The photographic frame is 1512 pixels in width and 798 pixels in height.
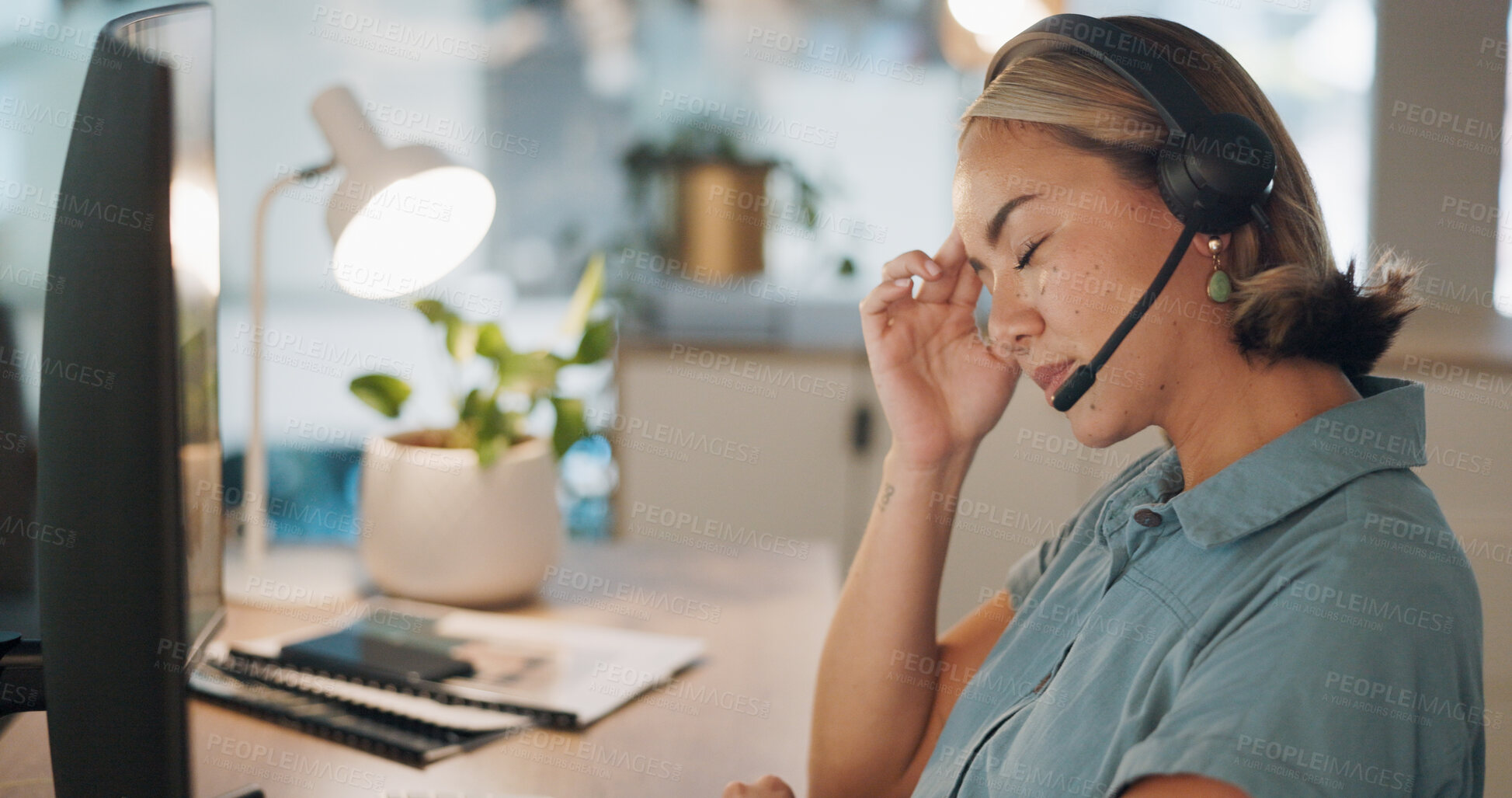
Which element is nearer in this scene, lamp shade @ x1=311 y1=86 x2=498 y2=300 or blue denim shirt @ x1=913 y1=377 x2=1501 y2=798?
blue denim shirt @ x1=913 y1=377 x2=1501 y2=798

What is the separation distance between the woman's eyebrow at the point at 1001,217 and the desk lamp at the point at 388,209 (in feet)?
2.05

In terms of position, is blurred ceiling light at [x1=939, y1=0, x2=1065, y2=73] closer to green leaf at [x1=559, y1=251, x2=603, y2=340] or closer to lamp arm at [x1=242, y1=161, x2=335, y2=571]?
green leaf at [x1=559, y1=251, x2=603, y2=340]

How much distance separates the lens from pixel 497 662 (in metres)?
1.10

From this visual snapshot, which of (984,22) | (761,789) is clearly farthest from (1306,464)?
(984,22)

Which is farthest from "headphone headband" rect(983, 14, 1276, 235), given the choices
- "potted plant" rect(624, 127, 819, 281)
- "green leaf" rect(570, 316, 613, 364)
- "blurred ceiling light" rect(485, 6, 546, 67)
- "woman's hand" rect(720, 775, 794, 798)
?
"blurred ceiling light" rect(485, 6, 546, 67)

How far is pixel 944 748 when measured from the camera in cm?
90

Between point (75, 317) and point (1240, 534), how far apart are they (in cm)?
72

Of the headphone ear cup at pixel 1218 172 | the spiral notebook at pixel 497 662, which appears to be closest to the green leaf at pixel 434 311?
the spiral notebook at pixel 497 662

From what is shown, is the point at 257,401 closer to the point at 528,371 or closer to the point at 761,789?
the point at 528,371

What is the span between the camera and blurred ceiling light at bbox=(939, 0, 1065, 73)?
2059mm

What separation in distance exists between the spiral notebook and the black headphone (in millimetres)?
577

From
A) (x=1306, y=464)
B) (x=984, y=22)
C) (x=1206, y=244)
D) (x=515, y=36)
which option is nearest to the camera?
(x=1306, y=464)

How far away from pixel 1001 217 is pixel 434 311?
2.52ft

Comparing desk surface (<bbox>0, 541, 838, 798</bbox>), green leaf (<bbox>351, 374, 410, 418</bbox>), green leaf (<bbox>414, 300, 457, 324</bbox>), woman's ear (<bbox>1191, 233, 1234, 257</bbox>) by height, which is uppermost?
woman's ear (<bbox>1191, 233, 1234, 257</bbox>)
